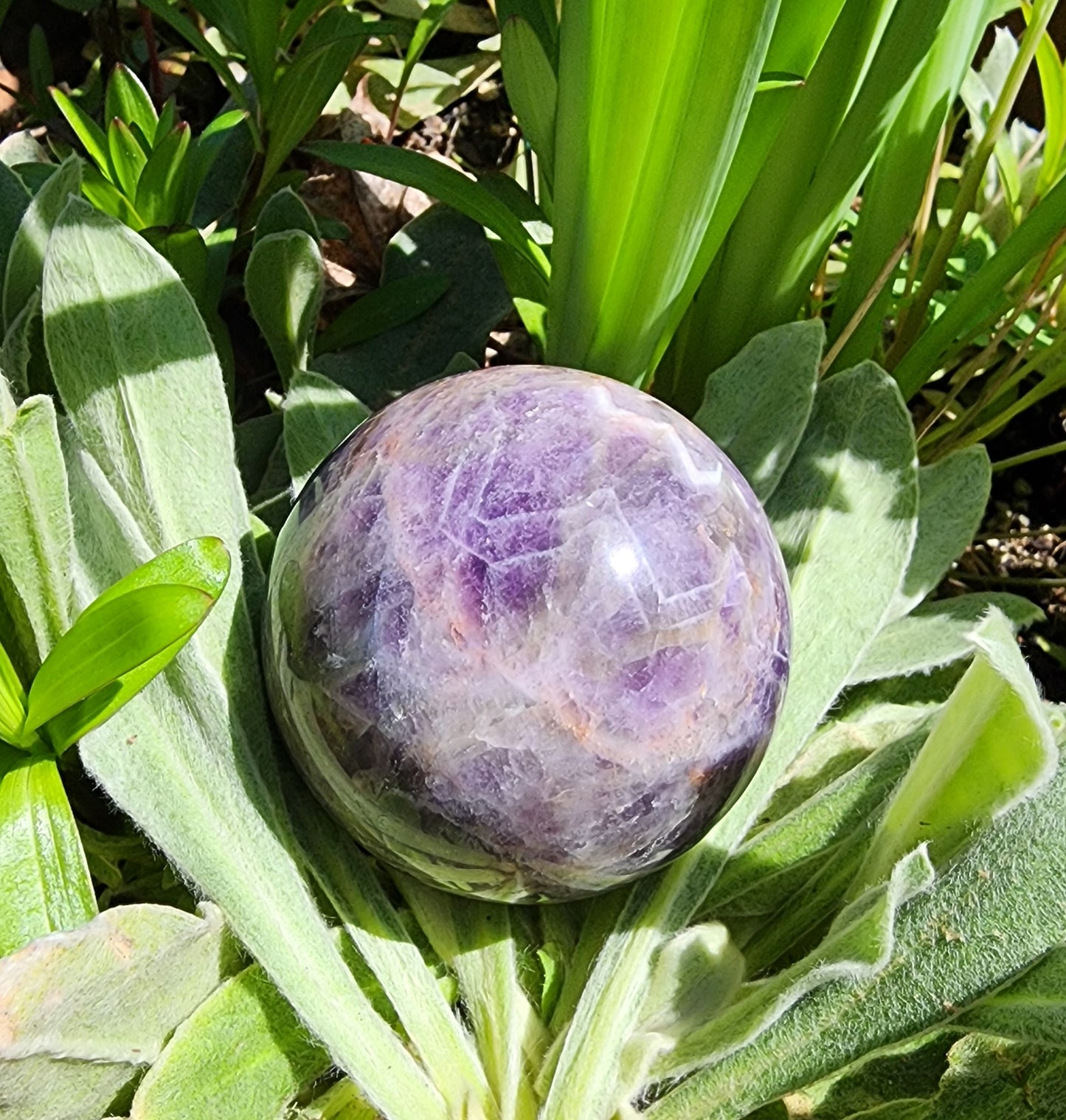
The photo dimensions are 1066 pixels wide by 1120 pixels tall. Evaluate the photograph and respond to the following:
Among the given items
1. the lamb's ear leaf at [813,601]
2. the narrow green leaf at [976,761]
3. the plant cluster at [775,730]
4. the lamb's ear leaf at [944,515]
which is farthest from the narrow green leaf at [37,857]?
the lamb's ear leaf at [944,515]

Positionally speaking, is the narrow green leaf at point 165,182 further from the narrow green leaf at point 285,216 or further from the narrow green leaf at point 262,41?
the narrow green leaf at point 262,41

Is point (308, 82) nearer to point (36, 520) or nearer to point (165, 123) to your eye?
point (165, 123)

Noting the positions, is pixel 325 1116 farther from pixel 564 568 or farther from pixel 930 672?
pixel 930 672

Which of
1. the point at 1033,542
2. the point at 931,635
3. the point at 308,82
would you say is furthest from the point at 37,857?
the point at 1033,542

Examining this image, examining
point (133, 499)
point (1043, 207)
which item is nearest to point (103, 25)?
point (133, 499)

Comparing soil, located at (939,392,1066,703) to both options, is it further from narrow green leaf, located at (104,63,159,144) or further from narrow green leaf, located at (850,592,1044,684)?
narrow green leaf, located at (104,63,159,144)
